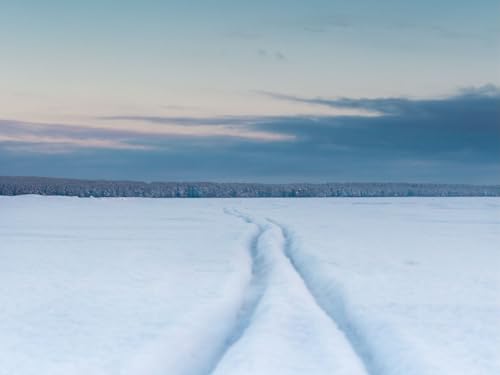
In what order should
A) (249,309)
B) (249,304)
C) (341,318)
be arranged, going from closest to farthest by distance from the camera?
(341,318), (249,309), (249,304)

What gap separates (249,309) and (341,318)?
1.31m

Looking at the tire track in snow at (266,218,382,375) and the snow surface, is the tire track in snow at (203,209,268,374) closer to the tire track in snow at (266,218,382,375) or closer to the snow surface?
the snow surface

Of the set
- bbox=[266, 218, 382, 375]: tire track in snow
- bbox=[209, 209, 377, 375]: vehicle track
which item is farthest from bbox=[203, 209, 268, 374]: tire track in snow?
bbox=[266, 218, 382, 375]: tire track in snow

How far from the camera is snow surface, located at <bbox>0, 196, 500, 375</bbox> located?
649cm

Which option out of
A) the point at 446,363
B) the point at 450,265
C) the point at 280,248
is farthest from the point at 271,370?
the point at 280,248

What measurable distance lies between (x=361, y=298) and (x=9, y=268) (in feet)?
21.7

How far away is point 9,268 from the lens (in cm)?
1216

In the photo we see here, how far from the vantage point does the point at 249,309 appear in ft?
29.9

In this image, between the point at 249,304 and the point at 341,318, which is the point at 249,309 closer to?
the point at 249,304

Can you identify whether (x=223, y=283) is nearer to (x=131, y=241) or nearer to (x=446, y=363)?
(x=446, y=363)

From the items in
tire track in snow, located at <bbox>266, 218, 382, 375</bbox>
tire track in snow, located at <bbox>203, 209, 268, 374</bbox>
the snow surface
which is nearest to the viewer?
the snow surface

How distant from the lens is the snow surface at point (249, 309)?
649 centimetres

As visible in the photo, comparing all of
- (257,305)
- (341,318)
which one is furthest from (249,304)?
(341,318)

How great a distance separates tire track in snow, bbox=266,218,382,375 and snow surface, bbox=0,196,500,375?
22mm
